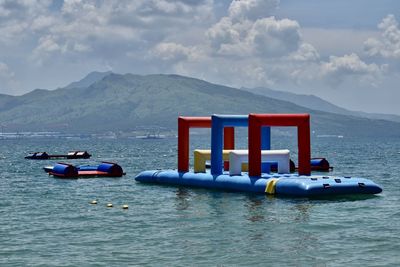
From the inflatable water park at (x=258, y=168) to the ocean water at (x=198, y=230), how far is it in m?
0.75

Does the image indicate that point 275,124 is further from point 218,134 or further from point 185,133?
point 185,133

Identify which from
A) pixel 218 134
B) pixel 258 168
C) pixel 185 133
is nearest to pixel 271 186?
pixel 258 168

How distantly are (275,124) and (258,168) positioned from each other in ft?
9.69

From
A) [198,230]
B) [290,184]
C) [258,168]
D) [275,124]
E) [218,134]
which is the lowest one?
[198,230]

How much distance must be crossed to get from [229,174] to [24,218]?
15416 mm

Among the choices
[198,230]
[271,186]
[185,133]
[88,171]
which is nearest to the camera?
[198,230]

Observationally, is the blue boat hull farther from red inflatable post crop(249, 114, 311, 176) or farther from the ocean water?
red inflatable post crop(249, 114, 311, 176)

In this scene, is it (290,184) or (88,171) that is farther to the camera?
(88,171)

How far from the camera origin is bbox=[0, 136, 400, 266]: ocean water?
2517 cm

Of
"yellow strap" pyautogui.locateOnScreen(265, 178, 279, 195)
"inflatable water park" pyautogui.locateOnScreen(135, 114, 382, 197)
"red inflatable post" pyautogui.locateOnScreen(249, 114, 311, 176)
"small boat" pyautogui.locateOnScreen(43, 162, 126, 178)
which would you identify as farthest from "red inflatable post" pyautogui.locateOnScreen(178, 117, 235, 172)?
"small boat" pyautogui.locateOnScreen(43, 162, 126, 178)

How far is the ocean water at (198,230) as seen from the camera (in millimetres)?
25172

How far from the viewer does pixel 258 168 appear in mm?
44812

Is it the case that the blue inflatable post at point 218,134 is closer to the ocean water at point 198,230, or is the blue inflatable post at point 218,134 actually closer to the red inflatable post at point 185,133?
the ocean water at point 198,230

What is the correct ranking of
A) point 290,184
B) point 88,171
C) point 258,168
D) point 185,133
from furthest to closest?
point 88,171
point 185,133
point 258,168
point 290,184
